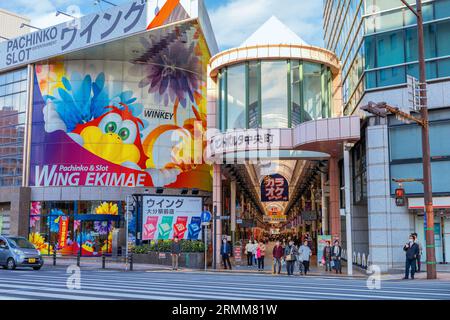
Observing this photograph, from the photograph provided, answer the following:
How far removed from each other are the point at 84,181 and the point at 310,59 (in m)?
22.4

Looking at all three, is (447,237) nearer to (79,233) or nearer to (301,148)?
(301,148)

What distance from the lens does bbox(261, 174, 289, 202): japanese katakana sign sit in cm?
3628

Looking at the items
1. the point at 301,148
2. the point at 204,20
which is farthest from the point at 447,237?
the point at 204,20

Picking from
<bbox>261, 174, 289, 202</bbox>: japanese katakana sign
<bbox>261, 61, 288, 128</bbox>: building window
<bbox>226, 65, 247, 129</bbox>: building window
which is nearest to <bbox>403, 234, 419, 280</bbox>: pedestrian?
<bbox>261, 61, 288, 128</bbox>: building window

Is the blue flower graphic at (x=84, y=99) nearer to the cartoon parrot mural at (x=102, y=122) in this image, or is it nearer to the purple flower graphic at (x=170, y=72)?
the cartoon parrot mural at (x=102, y=122)

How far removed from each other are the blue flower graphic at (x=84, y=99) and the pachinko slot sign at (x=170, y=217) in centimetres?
1374

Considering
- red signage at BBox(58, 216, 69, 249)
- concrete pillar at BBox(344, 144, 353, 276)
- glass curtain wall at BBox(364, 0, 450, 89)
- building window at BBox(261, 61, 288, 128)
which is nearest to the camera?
concrete pillar at BBox(344, 144, 353, 276)

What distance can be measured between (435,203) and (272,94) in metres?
11.4

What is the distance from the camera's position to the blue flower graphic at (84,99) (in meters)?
46.0

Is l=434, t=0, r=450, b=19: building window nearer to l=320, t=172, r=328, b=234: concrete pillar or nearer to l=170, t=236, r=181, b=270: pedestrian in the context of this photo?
l=320, t=172, r=328, b=234: concrete pillar

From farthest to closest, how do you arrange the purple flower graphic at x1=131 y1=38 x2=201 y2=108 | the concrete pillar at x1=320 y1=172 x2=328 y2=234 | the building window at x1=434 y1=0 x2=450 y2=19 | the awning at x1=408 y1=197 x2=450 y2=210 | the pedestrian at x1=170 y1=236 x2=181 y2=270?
the purple flower graphic at x1=131 y1=38 x2=201 y2=108 < the concrete pillar at x1=320 y1=172 x2=328 y2=234 < the pedestrian at x1=170 y1=236 x2=181 y2=270 < the building window at x1=434 y1=0 x2=450 y2=19 < the awning at x1=408 y1=197 x2=450 y2=210

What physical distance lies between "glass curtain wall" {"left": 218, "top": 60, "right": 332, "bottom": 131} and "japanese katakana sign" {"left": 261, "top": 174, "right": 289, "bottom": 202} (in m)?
5.37

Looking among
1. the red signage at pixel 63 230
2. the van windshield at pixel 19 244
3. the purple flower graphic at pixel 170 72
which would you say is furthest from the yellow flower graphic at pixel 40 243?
the van windshield at pixel 19 244

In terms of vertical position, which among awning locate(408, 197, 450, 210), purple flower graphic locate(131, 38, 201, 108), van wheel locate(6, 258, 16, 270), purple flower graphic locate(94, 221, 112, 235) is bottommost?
van wheel locate(6, 258, 16, 270)
